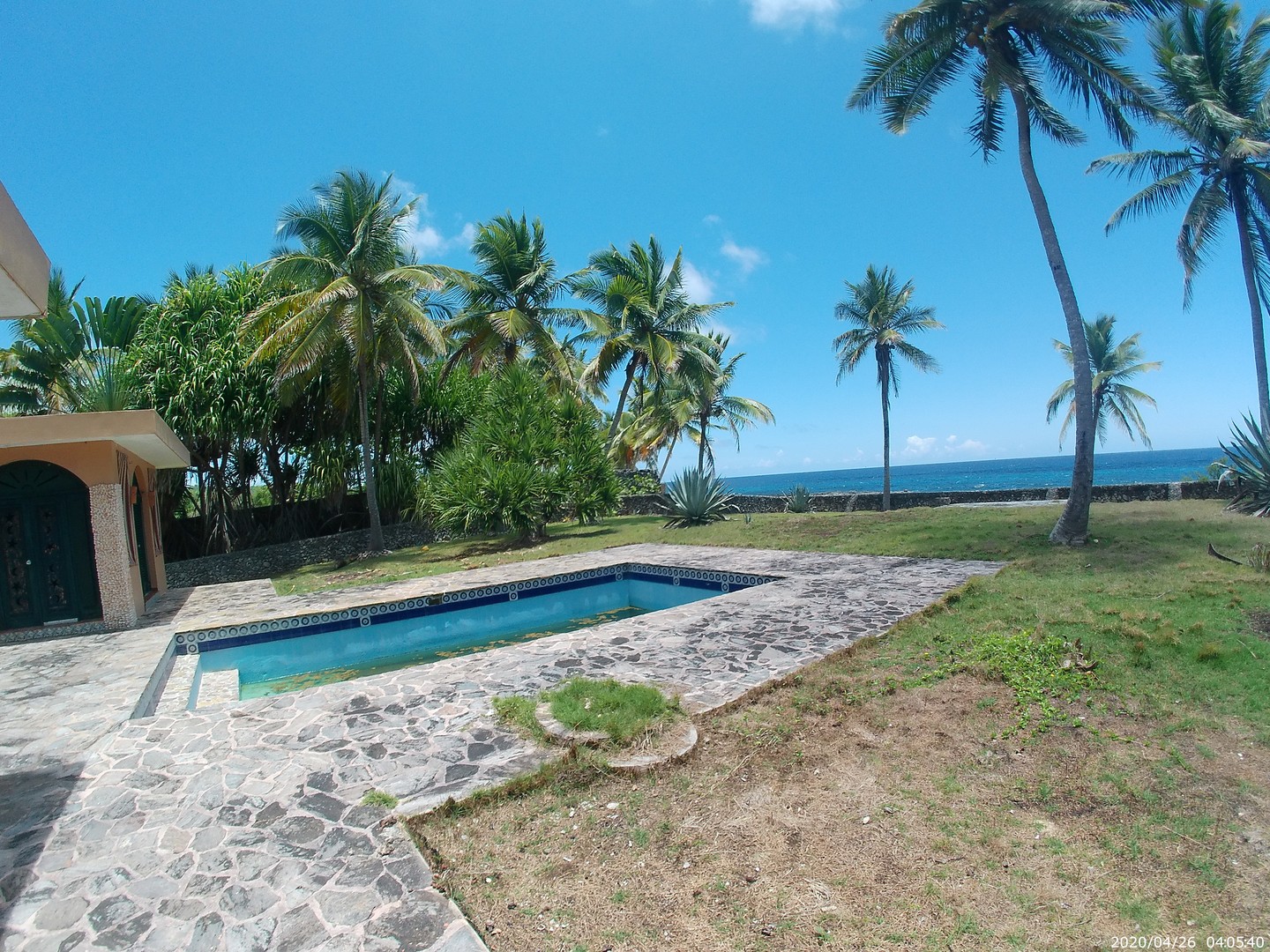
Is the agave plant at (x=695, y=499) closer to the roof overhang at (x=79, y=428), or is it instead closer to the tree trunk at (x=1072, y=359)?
the tree trunk at (x=1072, y=359)

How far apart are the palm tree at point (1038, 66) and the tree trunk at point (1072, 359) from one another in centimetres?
1

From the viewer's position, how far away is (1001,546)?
10.5 meters

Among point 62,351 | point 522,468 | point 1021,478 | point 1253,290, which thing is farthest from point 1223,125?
point 1021,478

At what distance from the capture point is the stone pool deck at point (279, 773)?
278 cm

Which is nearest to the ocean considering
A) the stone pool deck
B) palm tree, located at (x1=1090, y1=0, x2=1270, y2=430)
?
palm tree, located at (x1=1090, y1=0, x2=1270, y2=430)

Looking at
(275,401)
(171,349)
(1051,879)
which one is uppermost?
(171,349)

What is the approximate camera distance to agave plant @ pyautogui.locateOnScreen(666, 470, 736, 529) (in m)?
17.3

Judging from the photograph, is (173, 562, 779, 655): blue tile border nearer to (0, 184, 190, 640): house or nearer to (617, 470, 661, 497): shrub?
(0, 184, 190, 640): house

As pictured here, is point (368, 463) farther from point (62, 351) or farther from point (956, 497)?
point (956, 497)

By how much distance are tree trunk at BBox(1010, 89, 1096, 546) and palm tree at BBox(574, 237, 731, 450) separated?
1124 cm

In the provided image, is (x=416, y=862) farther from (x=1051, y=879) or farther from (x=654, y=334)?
(x=654, y=334)

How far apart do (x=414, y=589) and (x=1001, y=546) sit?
9568 mm

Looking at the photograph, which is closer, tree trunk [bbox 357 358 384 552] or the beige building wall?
the beige building wall

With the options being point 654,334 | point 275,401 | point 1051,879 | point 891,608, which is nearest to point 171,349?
point 275,401
